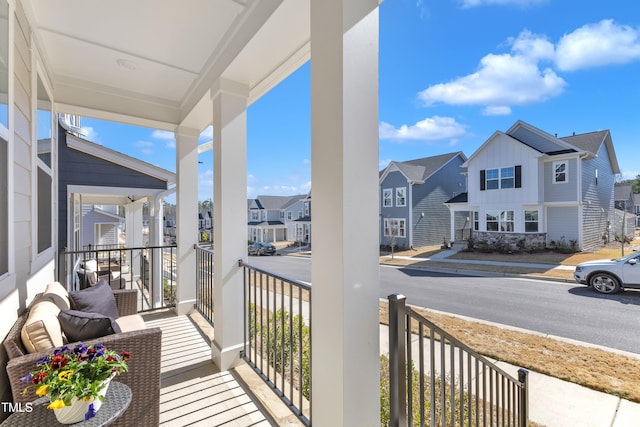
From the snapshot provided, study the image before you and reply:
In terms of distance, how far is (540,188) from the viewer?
12023 millimetres

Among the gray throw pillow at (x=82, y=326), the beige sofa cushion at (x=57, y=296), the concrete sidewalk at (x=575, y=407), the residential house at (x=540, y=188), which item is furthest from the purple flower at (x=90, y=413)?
the residential house at (x=540, y=188)

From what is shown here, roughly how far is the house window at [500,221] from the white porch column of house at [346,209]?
14.4 meters

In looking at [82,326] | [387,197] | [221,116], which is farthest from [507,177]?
[82,326]

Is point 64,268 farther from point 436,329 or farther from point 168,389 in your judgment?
point 436,329

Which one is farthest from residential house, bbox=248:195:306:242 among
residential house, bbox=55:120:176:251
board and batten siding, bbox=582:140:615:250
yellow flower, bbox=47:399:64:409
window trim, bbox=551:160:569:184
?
yellow flower, bbox=47:399:64:409

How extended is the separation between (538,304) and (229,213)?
676 centimetres

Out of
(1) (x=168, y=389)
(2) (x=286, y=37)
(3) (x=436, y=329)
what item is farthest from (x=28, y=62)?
(3) (x=436, y=329)

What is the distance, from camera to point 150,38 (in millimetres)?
2281

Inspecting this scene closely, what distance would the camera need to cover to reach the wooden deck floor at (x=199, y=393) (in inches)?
72.3

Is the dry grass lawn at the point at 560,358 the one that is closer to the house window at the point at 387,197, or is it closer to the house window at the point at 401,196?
the house window at the point at 401,196

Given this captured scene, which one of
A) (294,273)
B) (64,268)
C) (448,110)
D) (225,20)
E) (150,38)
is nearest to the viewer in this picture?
(225,20)

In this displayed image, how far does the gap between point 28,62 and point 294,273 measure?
965cm

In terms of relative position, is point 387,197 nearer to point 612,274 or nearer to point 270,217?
point 612,274

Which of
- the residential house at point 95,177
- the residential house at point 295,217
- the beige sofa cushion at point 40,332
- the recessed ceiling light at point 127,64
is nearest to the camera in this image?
the beige sofa cushion at point 40,332
